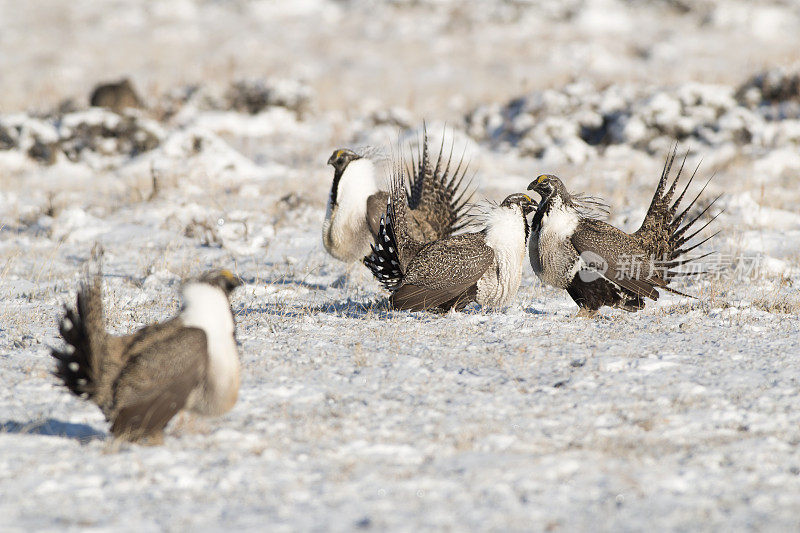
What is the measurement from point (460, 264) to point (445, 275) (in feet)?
0.39

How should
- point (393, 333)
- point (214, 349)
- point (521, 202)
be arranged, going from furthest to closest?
point (521, 202), point (393, 333), point (214, 349)

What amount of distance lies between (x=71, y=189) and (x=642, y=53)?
1592cm

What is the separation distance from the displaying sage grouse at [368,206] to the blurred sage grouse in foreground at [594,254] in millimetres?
1143

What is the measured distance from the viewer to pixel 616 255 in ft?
16.9

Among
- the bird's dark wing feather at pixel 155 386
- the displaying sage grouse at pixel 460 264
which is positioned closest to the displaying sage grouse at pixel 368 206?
the displaying sage grouse at pixel 460 264

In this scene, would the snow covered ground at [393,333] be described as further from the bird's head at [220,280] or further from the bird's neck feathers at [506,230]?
the bird's head at [220,280]

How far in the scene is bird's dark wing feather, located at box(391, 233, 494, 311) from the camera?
17.1ft

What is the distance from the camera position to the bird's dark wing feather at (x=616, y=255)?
16.8 ft

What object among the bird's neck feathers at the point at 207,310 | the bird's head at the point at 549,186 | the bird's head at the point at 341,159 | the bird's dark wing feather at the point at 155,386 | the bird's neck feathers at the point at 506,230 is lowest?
the bird's dark wing feather at the point at 155,386

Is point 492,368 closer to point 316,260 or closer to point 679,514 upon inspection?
point 679,514

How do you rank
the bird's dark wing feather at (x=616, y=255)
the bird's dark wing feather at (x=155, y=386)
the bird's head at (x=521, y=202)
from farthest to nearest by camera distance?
1. the bird's head at (x=521, y=202)
2. the bird's dark wing feather at (x=616, y=255)
3. the bird's dark wing feather at (x=155, y=386)

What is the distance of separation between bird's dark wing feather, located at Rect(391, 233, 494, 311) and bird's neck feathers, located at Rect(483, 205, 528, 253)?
67 millimetres

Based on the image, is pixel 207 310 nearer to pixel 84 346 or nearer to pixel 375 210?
pixel 84 346

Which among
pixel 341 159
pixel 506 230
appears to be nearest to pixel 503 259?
pixel 506 230
